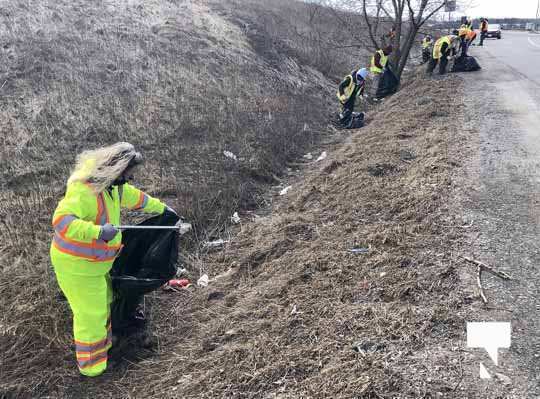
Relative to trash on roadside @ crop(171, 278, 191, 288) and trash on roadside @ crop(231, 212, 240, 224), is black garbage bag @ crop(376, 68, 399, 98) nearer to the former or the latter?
trash on roadside @ crop(231, 212, 240, 224)

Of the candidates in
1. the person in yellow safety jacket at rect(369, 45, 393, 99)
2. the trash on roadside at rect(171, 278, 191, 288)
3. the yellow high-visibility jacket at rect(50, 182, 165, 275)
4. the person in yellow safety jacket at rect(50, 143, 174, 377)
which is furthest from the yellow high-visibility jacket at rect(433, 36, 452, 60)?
the yellow high-visibility jacket at rect(50, 182, 165, 275)

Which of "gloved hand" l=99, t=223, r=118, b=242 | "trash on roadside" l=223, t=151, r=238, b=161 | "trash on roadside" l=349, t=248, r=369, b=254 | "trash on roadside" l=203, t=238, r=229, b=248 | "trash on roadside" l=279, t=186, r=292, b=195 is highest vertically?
"gloved hand" l=99, t=223, r=118, b=242

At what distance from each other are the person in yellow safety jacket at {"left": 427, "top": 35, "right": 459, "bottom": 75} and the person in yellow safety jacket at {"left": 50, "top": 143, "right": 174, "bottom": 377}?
10.5 meters

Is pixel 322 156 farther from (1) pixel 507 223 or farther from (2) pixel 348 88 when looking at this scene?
(1) pixel 507 223

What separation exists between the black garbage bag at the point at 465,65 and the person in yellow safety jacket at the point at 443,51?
1.08 feet

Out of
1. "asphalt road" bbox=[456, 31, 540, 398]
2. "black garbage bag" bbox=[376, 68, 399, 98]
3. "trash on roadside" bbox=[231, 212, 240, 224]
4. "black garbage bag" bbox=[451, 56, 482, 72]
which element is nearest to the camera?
"asphalt road" bbox=[456, 31, 540, 398]

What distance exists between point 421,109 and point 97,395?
24.0 ft

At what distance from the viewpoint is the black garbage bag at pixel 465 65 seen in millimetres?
11641

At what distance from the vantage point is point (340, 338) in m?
2.75

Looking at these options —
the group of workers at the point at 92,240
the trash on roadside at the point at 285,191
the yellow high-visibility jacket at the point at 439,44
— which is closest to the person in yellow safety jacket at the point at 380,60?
the yellow high-visibility jacket at the point at 439,44

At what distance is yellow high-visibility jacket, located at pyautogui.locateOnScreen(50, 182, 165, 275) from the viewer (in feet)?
9.09

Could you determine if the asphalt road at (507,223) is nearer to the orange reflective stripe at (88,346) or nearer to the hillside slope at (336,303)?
the hillside slope at (336,303)

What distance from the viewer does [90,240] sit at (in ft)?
9.29

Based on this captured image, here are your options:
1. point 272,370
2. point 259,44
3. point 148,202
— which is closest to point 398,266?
point 272,370
